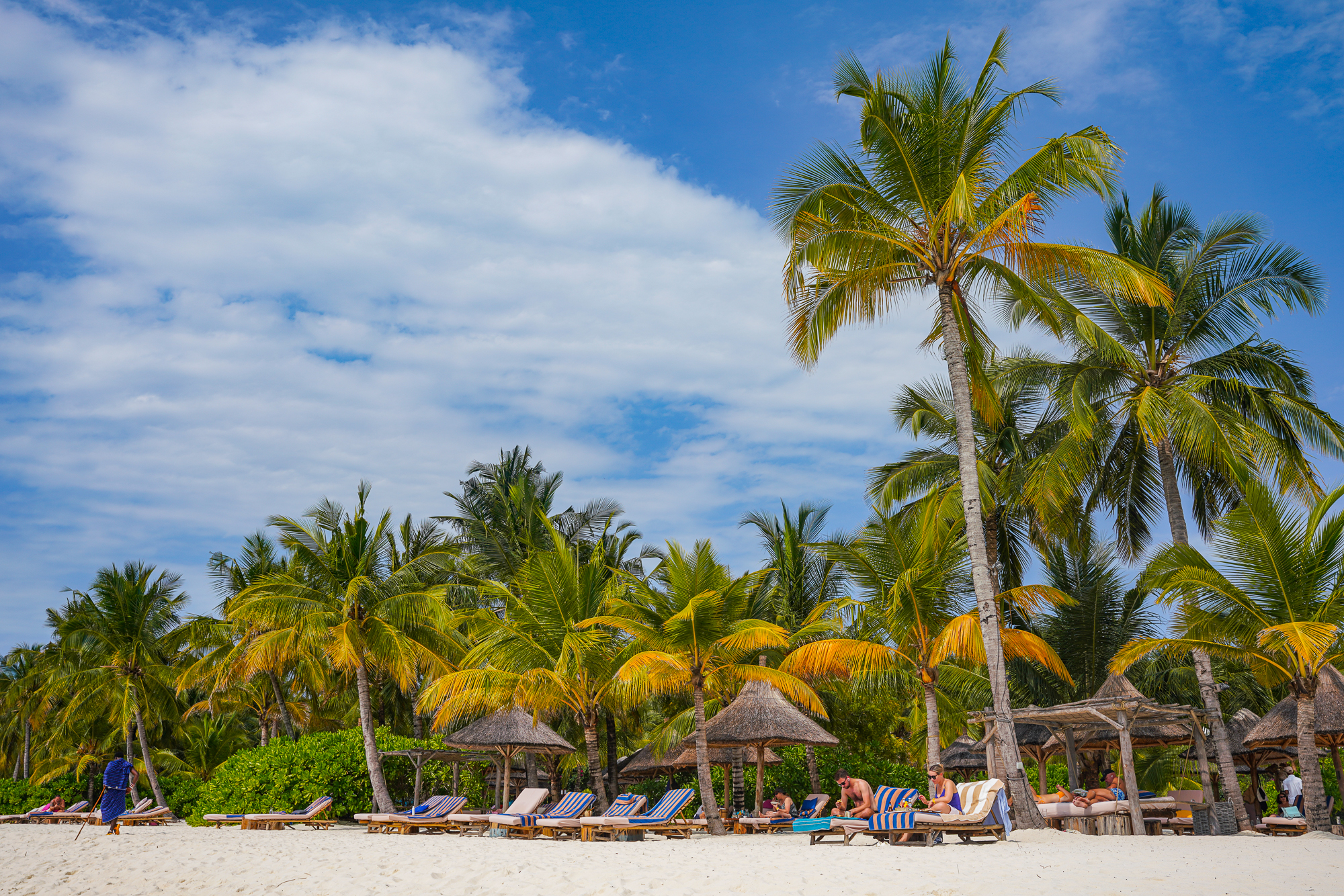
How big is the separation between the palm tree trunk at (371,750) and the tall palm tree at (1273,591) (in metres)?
13.3

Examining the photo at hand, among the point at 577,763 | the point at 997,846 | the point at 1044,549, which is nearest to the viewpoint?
the point at 997,846

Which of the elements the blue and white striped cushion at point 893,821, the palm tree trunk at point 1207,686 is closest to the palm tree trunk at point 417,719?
the blue and white striped cushion at point 893,821

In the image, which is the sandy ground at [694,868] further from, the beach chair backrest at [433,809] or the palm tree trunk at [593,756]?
the palm tree trunk at [593,756]

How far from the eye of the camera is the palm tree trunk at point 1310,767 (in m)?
12.2

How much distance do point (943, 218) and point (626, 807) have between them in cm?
966

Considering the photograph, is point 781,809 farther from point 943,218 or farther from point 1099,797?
point 943,218

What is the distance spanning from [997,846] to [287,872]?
23.1 ft

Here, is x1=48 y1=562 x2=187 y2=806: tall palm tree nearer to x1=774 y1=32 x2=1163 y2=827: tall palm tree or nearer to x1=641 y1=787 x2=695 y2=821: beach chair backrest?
x1=641 y1=787 x2=695 y2=821: beach chair backrest

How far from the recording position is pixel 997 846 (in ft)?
33.0

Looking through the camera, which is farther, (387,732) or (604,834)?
(387,732)

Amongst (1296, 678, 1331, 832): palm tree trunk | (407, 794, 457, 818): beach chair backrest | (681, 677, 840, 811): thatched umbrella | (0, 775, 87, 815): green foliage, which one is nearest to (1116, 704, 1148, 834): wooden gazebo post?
(1296, 678, 1331, 832): palm tree trunk

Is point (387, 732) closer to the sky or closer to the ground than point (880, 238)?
closer to the ground

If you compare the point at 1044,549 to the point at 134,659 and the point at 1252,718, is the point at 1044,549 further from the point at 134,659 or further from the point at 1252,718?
the point at 134,659

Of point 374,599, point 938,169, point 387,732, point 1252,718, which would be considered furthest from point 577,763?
point 938,169
